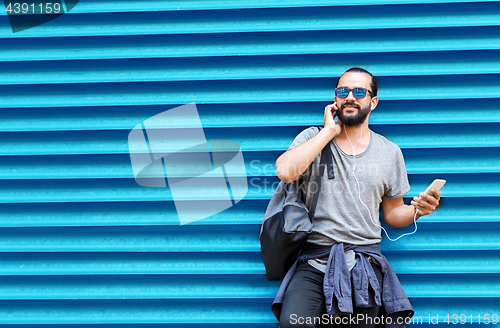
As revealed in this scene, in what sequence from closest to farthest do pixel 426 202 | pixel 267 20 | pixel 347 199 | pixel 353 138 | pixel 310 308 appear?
pixel 310 308 → pixel 426 202 → pixel 347 199 → pixel 353 138 → pixel 267 20

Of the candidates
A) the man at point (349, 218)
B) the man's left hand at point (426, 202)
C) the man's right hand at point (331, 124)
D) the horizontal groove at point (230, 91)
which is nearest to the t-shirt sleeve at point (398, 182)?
the man at point (349, 218)

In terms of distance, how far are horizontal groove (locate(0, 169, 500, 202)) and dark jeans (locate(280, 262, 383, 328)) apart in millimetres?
725

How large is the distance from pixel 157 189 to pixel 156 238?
0.37m

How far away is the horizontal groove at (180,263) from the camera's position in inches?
100

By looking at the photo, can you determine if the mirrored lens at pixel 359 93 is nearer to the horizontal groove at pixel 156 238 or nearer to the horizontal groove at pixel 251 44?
the horizontal groove at pixel 251 44

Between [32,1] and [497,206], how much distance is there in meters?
3.73

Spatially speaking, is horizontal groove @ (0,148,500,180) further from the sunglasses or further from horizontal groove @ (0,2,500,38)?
horizontal groove @ (0,2,500,38)

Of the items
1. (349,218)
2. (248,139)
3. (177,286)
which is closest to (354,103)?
(349,218)

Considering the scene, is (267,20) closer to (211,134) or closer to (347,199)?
(211,134)

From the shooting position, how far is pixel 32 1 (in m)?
2.67

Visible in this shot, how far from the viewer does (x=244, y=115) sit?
265 centimetres

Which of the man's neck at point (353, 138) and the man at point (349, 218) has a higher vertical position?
the man's neck at point (353, 138)

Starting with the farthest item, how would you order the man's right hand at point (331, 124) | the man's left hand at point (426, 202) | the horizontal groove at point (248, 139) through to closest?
the horizontal groove at point (248, 139)
the man's right hand at point (331, 124)
the man's left hand at point (426, 202)

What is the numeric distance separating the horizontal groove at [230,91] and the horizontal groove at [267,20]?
378 millimetres
